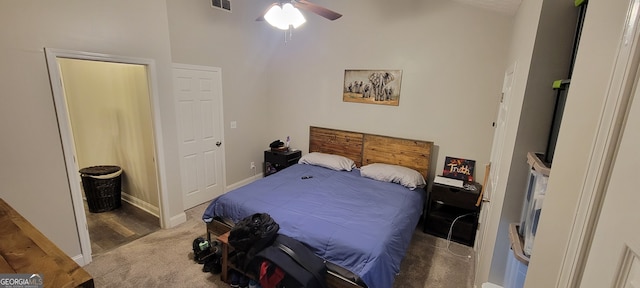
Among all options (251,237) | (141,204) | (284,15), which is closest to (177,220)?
(141,204)

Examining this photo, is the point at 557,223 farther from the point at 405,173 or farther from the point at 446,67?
the point at 446,67

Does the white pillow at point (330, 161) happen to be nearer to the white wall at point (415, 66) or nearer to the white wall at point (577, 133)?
the white wall at point (415, 66)

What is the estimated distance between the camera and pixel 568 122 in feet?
2.79

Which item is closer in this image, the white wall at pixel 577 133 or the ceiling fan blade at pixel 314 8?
Answer: the white wall at pixel 577 133

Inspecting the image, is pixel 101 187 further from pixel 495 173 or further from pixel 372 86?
pixel 495 173

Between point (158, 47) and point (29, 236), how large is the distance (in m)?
2.22

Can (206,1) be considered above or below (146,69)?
above

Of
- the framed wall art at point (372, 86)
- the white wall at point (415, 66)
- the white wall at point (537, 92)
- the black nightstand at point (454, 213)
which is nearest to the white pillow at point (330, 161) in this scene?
the white wall at point (415, 66)

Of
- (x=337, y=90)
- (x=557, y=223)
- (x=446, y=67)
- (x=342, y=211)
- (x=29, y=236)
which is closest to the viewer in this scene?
(x=557, y=223)

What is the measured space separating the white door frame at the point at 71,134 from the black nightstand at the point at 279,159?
5.52ft

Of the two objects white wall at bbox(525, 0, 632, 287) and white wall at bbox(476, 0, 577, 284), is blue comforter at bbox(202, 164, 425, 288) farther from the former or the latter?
white wall at bbox(525, 0, 632, 287)

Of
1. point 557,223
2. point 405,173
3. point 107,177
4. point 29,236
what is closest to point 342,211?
point 405,173

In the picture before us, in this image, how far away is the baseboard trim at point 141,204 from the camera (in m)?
3.49

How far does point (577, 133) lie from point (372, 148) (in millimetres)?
3032
